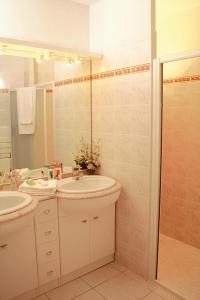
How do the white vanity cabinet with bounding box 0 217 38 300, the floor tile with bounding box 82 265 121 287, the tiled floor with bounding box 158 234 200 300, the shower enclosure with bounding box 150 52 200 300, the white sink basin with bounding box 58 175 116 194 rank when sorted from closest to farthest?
the white vanity cabinet with bounding box 0 217 38 300 < the tiled floor with bounding box 158 234 200 300 < the floor tile with bounding box 82 265 121 287 < the white sink basin with bounding box 58 175 116 194 < the shower enclosure with bounding box 150 52 200 300

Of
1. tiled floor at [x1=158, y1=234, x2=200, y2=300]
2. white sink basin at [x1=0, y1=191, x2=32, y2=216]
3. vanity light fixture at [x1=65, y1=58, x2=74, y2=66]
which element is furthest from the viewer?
vanity light fixture at [x1=65, y1=58, x2=74, y2=66]

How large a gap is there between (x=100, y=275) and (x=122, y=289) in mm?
261

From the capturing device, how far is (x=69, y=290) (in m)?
2.16

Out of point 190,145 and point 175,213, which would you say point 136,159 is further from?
point 175,213

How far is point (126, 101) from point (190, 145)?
934 millimetres

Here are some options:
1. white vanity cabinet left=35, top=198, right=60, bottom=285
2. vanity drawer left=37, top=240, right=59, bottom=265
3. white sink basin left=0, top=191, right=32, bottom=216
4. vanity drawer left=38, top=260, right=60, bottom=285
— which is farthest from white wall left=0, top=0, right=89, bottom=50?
vanity drawer left=38, top=260, right=60, bottom=285

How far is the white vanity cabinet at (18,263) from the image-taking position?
185 centimetres

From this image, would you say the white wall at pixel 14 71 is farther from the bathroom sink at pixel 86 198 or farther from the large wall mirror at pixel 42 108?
the bathroom sink at pixel 86 198

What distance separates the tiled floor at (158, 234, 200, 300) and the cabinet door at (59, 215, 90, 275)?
0.69 m

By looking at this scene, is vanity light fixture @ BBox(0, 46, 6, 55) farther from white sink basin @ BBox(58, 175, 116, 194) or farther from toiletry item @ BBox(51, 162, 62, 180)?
white sink basin @ BBox(58, 175, 116, 194)

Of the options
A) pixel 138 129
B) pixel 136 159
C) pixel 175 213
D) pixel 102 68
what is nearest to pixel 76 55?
pixel 102 68

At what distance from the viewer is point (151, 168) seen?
2166mm

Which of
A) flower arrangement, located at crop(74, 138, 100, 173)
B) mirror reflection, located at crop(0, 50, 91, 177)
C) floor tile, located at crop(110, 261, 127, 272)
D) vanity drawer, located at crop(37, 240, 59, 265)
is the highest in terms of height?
mirror reflection, located at crop(0, 50, 91, 177)

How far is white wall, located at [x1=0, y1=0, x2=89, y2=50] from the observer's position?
2.17 meters
